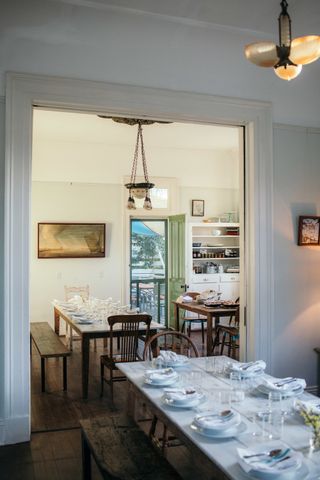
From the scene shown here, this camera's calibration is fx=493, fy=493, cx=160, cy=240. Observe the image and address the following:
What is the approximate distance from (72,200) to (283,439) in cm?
747

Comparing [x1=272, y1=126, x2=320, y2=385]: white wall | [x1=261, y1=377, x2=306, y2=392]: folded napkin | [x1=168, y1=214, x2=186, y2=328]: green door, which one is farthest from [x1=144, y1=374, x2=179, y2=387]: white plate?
[x1=168, y1=214, x2=186, y2=328]: green door

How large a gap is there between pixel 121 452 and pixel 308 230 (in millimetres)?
3012

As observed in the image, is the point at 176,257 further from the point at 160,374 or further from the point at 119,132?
the point at 160,374

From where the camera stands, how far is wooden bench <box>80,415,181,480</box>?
242 cm

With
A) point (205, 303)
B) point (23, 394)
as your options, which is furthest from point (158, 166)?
point (23, 394)

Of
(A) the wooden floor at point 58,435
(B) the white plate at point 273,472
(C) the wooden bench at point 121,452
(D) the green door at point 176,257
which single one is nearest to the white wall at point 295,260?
(A) the wooden floor at point 58,435

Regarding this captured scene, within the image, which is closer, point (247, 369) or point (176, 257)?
point (247, 369)

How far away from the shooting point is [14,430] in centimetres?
391

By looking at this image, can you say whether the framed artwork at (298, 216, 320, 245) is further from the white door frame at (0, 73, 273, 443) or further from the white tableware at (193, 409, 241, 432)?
the white tableware at (193, 409, 241, 432)

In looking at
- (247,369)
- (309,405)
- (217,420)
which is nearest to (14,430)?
(247,369)

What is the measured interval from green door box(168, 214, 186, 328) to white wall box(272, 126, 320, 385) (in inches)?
176

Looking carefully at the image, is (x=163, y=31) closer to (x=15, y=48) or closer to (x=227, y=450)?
(x=15, y=48)

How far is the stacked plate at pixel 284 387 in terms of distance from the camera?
2.71m

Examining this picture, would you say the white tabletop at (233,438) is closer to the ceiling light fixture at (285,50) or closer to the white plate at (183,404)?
the white plate at (183,404)
